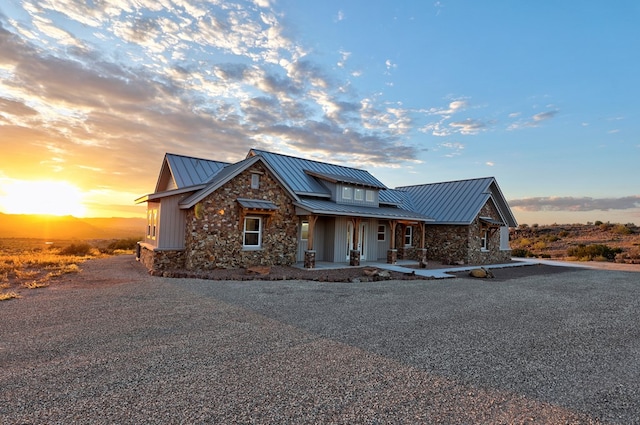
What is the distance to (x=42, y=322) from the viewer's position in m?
6.90

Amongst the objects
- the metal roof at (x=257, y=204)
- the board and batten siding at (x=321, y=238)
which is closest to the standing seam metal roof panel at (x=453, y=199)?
the board and batten siding at (x=321, y=238)

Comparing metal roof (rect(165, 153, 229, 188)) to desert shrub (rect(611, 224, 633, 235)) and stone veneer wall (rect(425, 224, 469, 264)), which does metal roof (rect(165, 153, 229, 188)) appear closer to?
stone veneer wall (rect(425, 224, 469, 264))

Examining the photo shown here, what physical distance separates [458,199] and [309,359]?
21100 mm

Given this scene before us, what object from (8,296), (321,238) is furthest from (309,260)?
(8,296)

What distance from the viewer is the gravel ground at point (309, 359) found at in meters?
3.81

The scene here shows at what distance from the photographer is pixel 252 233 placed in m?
15.8

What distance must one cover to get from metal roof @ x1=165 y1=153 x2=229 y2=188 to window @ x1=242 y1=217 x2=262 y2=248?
3.27m

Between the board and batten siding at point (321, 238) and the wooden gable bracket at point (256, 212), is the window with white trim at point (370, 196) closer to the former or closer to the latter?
the board and batten siding at point (321, 238)

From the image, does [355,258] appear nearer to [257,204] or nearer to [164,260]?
[257,204]

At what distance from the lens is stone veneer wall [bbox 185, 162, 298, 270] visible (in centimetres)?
1430

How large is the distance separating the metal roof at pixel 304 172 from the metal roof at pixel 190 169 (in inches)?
108

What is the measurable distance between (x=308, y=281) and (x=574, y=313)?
813 centimetres

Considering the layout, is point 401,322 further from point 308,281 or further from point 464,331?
point 308,281

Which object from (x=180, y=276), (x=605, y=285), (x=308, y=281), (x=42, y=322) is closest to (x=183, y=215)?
(x=180, y=276)
